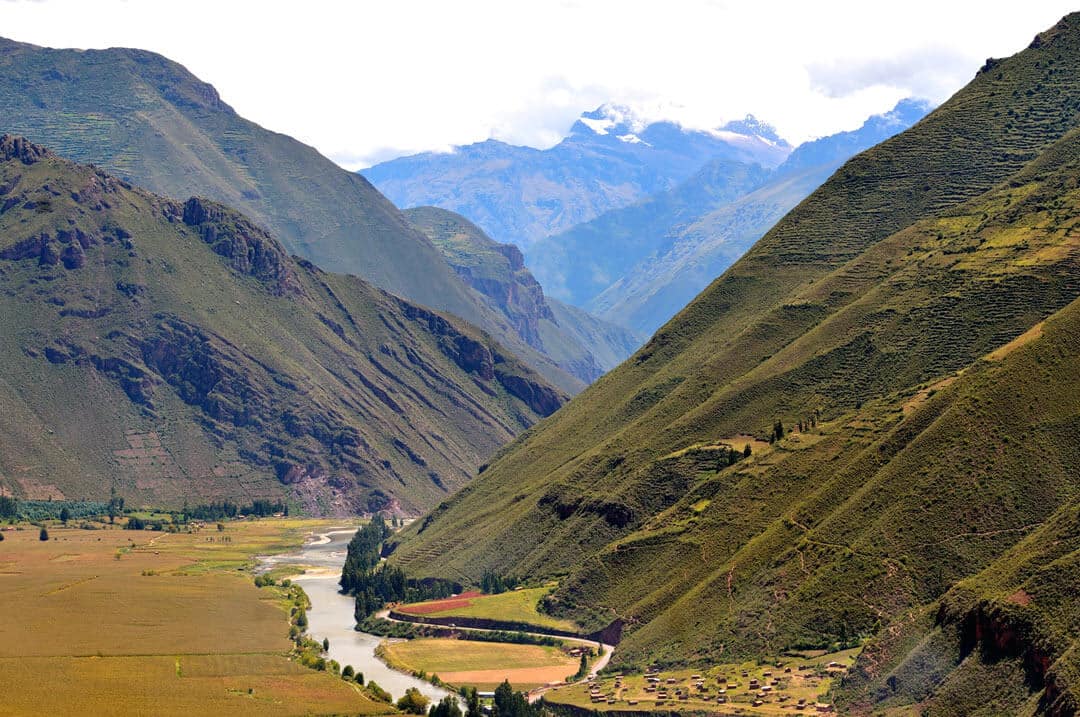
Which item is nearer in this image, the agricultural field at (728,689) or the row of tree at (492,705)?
the agricultural field at (728,689)

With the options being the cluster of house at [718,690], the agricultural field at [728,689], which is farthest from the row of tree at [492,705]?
the cluster of house at [718,690]

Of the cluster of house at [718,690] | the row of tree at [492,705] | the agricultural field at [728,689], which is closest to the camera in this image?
the agricultural field at [728,689]

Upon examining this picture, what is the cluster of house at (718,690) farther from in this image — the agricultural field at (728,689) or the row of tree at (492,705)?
the row of tree at (492,705)

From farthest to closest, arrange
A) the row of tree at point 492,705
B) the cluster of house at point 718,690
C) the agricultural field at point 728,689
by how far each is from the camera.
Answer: the row of tree at point 492,705, the cluster of house at point 718,690, the agricultural field at point 728,689

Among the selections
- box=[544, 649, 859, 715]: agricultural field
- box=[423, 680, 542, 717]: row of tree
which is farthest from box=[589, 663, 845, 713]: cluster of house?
box=[423, 680, 542, 717]: row of tree

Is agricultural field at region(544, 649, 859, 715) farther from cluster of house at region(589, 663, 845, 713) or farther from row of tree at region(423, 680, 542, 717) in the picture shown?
row of tree at region(423, 680, 542, 717)

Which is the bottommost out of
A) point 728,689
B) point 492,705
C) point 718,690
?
point 492,705

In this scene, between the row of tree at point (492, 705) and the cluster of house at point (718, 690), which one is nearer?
the cluster of house at point (718, 690)

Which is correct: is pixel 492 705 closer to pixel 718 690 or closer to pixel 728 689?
pixel 718 690

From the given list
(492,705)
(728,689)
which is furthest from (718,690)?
(492,705)

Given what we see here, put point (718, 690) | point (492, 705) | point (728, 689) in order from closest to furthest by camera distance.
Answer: point (728, 689), point (718, 690), point (492, 705)
